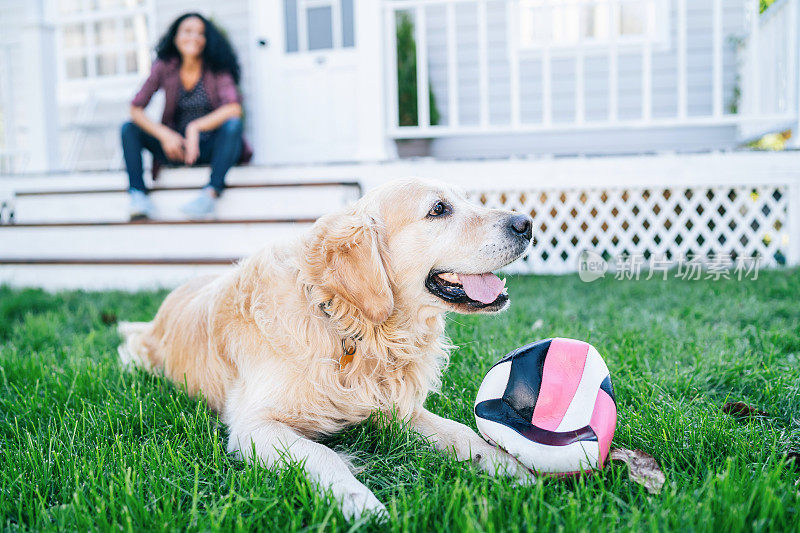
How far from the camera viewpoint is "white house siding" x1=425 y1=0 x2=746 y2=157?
7.32 m

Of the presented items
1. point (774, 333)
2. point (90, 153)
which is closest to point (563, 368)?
point (774, 333)

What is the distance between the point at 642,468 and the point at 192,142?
15.3 ft

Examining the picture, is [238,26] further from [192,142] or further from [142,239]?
[142,239]

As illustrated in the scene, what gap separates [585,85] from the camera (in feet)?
25.2

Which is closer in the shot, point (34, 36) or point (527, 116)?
point (34, 36)

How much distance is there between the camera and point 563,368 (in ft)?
5.38

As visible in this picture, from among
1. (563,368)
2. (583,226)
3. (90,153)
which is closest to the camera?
(563,368)

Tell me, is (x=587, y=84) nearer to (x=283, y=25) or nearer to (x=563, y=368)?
(x=283, y=25)

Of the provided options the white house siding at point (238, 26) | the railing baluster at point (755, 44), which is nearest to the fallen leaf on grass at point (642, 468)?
the railing baluster at point (755, 44)

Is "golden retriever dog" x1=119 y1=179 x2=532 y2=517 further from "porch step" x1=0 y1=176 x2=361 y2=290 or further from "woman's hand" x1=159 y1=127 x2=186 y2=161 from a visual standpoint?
"woman's hand" x1=159 y1=127 x2=186 y2=161

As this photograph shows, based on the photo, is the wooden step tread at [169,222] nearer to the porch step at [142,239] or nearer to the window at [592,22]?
the porch step at [142,239]

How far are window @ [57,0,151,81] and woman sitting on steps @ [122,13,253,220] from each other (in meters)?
3.43

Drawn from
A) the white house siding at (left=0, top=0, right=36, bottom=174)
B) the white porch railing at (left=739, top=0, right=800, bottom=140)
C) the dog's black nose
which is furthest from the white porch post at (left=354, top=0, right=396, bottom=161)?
the white house siding at (left=0, top=0, right=36, bottom=174)

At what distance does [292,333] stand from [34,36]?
6.22 m
